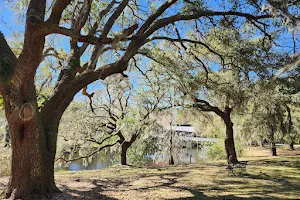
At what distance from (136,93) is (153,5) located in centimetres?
525

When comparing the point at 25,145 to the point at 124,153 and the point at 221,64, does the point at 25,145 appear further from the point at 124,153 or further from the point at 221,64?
the point at 124,153

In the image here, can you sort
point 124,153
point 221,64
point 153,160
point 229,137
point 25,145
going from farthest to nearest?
1. point 153,160
2. point 124,153
3. point 229,137
4. point 221,64
5. point 25,145

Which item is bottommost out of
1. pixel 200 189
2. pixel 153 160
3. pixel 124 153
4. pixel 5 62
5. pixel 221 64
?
pixel 153 160

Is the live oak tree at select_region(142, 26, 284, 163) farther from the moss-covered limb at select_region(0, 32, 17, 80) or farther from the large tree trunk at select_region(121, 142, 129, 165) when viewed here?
the large tree trunk at select_region(121, 142, 129, 165)

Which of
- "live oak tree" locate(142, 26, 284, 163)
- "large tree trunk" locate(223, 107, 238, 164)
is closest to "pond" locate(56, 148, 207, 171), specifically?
"large tree trunk" locate(223, 107, 238, 164)

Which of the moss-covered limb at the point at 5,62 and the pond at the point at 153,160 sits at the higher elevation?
the moss-covered limb at the point at 5,62

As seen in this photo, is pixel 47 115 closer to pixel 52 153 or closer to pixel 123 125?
pixel 52 153

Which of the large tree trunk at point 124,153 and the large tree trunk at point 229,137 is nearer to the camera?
the large tree trunk at point 229,137

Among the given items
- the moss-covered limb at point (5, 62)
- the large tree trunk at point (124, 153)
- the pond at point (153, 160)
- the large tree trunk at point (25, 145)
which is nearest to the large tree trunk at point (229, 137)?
the large tree trunk at point (124, 153)

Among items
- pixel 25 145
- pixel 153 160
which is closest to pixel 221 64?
pixel 25 145

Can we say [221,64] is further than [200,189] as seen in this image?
Yes

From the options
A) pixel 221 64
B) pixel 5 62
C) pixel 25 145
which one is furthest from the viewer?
pixel 221 64

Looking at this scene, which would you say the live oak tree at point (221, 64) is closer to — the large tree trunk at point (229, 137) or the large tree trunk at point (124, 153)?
the large tree trunk at point (229, 137)

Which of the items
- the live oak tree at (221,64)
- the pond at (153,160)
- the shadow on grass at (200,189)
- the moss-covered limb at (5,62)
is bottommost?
the pond at (153,160)
